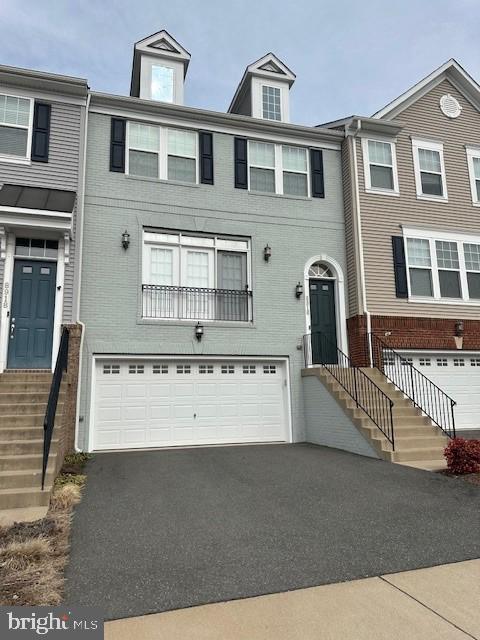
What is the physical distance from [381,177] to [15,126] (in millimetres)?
9681

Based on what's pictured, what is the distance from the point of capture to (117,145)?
11562 mm

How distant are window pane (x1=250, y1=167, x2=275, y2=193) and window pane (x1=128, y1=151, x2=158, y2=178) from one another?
8.67 ft

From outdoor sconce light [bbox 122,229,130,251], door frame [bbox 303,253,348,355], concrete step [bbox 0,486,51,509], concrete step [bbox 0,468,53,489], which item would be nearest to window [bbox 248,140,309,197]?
door frame [bbox 303,253,348,355]

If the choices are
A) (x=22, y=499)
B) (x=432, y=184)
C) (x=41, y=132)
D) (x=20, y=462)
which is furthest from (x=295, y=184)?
(x=22, y=499)

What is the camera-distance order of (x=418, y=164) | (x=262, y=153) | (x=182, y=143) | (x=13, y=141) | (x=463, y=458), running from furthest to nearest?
(x=418, y=164), (x=262, y=153), (x=182, y=143), (x=13, y=141), (x=463, y=458)

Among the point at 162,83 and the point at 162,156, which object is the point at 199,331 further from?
the point at 162,83

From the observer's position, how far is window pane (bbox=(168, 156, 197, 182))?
39.5ft

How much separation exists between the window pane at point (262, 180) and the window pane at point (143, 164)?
2.64m

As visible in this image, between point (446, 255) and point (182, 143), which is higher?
point (182, 143)

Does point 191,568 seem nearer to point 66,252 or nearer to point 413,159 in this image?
point 66,252

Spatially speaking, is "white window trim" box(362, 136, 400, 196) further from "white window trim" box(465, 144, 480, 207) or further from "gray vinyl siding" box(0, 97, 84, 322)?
"gray vinyl siding" box(0, 97, 84, 322)

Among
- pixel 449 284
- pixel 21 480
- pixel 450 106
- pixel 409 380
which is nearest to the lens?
pixel 21 480

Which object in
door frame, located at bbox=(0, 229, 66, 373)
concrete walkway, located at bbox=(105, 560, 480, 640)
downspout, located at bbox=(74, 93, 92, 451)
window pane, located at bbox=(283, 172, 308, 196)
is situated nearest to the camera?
concrete walkway, located at bbox=(105, 560, 480, 640)

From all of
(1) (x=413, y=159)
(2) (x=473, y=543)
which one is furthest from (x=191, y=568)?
(1) (x=413, y=159)
